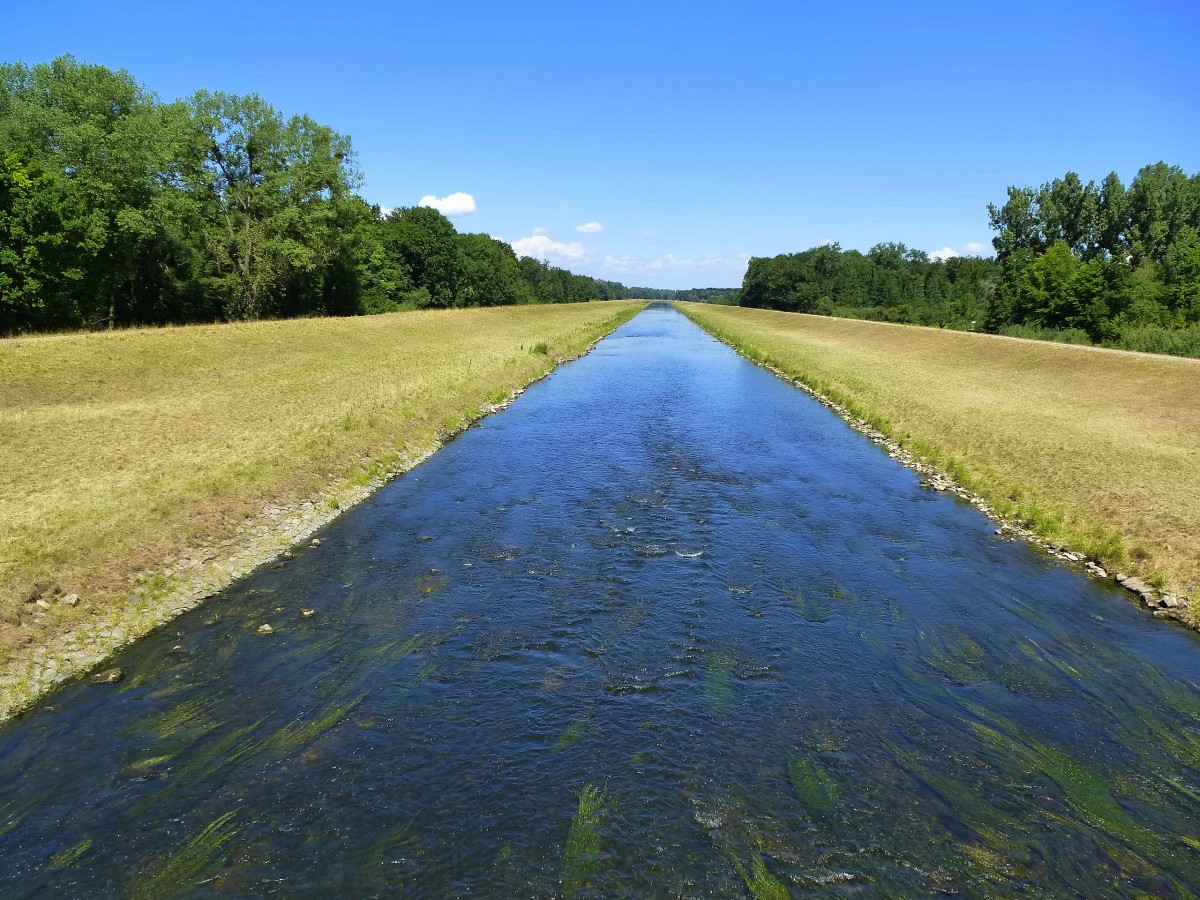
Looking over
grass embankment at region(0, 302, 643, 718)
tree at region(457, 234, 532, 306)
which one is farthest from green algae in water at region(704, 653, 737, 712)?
tree at region(457, 234, 532, 306)

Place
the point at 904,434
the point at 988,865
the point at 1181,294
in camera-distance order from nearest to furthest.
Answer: the point at 988,865 < the point at 904,434 < the point at 1181,294

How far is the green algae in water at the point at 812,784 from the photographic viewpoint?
862 cm

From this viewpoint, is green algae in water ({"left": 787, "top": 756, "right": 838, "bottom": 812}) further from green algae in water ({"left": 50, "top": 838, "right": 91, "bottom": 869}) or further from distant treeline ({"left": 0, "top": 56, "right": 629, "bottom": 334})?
distant treeline ({"left": 0, "top": 56, "right": 629, "bottom": 334})

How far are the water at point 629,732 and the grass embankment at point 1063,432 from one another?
2414 mm

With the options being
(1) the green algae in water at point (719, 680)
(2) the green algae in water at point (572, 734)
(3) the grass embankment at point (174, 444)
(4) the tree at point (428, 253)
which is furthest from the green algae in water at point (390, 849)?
(4) the tree at point (428, 253)

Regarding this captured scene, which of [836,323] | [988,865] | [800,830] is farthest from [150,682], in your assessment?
[836,323]

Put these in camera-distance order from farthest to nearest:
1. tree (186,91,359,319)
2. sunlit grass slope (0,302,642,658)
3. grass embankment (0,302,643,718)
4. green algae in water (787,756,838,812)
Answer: tree (186,91,359,319), sunlit grass slope (0,302,642,658), grass embankment (0,302,643,718), green algae in water (787,756,838,812)

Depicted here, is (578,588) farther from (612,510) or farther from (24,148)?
(24,148)

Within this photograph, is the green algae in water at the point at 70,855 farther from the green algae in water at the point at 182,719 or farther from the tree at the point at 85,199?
the tree at the point at 85,199

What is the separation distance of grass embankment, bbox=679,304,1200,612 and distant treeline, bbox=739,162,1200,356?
1179 cm

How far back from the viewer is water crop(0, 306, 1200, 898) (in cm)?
768

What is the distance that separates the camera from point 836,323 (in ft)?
347

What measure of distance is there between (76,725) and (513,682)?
667cm

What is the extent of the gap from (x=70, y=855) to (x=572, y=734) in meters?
6.27
